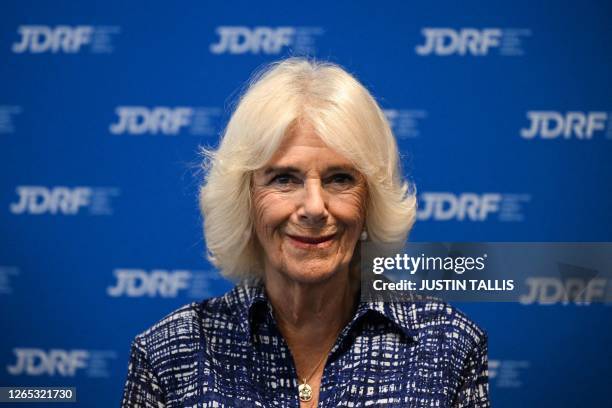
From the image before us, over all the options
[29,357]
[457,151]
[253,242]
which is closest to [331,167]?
[253,242]

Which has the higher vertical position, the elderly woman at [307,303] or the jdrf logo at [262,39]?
the jdrf logo at [262,39]

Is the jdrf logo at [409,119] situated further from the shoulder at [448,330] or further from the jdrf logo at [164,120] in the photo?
the shoulder at [448,330]

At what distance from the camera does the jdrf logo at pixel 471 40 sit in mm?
3209

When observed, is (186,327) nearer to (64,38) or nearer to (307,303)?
(307,303)

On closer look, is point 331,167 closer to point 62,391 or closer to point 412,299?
point 412,299

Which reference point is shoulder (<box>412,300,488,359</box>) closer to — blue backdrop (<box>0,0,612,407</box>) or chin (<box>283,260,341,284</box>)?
chin (<box>283,260,341,284</box>)

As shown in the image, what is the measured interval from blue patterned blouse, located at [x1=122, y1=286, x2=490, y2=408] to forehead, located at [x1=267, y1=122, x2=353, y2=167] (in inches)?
13.9

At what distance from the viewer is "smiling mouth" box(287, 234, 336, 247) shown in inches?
75.9

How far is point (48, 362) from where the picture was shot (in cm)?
331

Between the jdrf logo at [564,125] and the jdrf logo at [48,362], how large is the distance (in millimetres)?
1872

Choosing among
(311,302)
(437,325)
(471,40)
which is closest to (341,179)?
(311,302)

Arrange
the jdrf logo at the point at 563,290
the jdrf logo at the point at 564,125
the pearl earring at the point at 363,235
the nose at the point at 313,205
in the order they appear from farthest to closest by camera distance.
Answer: the jdrf logo at the point at 564,125
the jdrf logo at the point at 563,290
the pearl earring at the point at 363,235
the nose at the point at 313,205

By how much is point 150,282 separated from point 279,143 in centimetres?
152

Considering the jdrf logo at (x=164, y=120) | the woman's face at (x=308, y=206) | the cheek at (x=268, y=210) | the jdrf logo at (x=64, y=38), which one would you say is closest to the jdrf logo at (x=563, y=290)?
the woman's face at (x=308, y=206)
